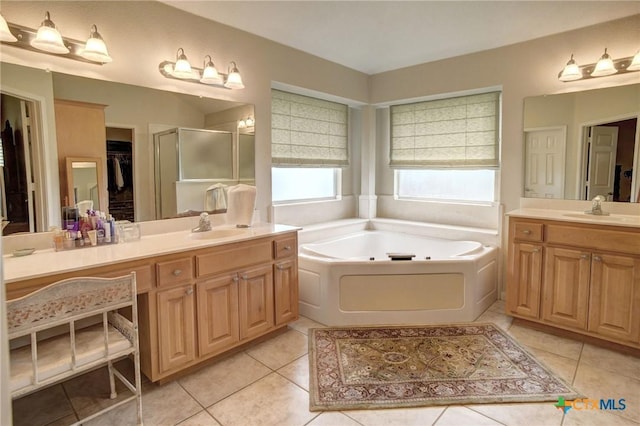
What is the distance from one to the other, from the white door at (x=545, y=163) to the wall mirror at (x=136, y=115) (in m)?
2.57

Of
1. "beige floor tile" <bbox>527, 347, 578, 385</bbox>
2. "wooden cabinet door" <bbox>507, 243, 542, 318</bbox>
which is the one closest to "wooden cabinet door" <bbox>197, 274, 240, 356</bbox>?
"beige floor tile" <bbox>527, 347, 578, 385</bbox>

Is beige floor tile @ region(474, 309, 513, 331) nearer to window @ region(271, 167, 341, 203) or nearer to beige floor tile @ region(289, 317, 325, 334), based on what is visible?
beige floor tile @ region(289, 317, 325, 334)

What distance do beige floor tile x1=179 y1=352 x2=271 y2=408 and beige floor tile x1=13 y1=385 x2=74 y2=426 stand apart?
622 mm

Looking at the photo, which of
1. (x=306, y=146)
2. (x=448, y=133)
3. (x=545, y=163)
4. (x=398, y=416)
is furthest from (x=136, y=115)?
(x=545, y=163)

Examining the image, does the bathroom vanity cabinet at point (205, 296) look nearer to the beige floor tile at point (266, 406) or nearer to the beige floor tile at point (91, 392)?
the beige floor tile at point (91, 392)

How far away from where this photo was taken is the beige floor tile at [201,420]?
192 centimetres

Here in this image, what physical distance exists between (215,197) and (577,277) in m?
2.85

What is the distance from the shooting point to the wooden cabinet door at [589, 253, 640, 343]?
2502 mm

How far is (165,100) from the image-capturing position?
2676 millimetres

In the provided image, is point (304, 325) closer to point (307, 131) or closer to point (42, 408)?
point (42, 408)

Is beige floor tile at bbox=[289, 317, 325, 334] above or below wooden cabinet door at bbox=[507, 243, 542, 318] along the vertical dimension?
below

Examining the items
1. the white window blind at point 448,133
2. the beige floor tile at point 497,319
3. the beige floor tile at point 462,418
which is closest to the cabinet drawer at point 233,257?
the beige floor tile at point 462,418

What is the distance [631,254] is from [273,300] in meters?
2.52

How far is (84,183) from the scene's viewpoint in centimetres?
229
